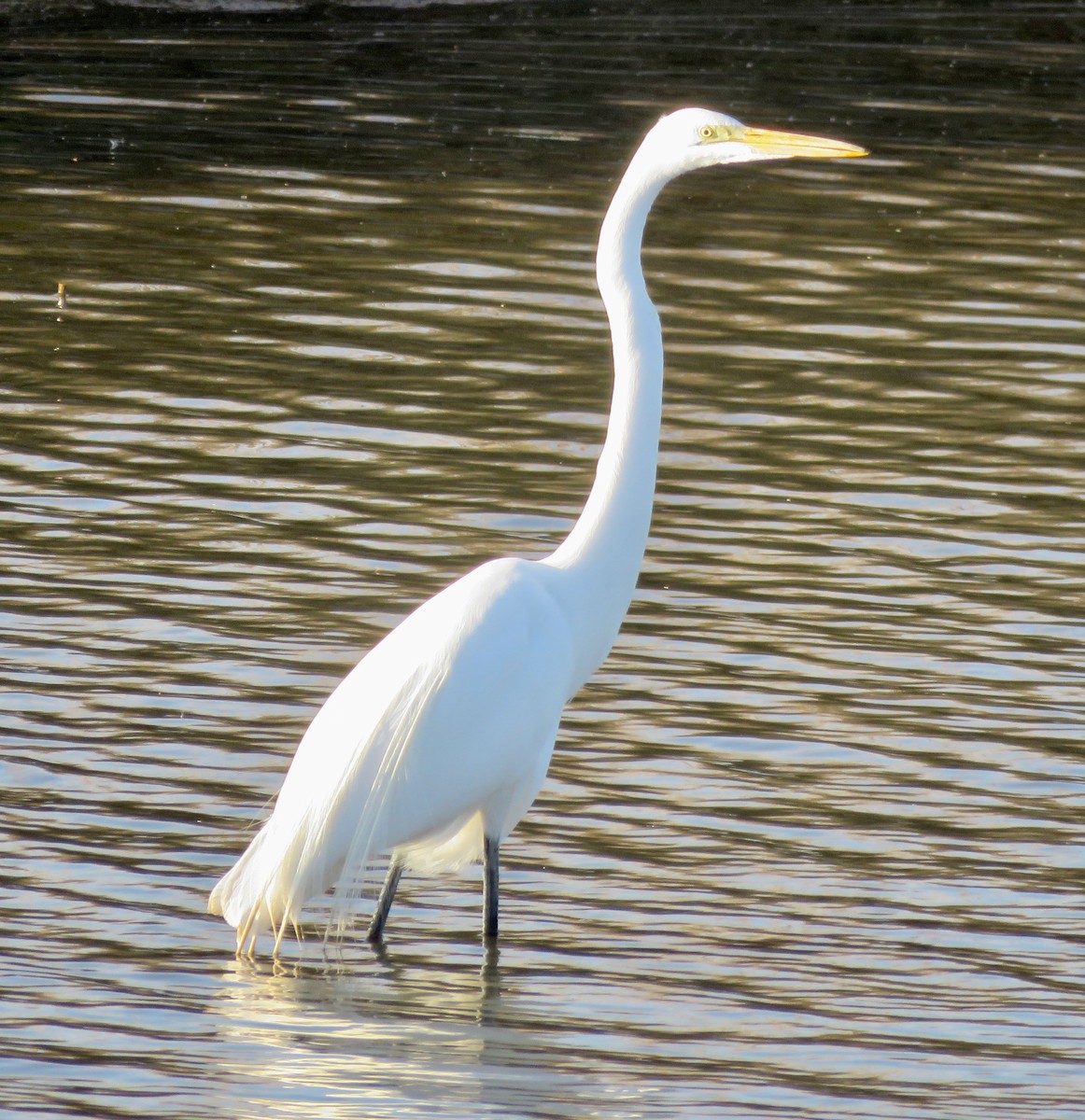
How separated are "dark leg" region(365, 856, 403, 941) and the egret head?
6.22 ft

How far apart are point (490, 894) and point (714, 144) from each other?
6.47ft

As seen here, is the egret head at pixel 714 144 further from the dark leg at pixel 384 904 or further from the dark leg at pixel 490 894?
the dark leg at pixel 384 904

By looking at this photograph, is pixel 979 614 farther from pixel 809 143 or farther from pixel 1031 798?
pixel 809 143

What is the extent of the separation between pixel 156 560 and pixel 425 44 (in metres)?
13.2

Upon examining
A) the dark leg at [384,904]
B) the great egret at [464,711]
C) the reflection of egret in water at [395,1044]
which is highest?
the great egret at [464,711]

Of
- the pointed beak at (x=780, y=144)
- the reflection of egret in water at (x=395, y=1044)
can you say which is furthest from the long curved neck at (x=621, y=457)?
the reflection of egret in water at (x=395, y=1044)

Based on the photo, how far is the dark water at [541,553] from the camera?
15.4 ft

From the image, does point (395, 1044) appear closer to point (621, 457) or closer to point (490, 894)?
point (490, 894)

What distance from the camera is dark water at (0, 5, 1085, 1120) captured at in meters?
4.68

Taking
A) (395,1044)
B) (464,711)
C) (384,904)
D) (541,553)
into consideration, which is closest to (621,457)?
(464,711)

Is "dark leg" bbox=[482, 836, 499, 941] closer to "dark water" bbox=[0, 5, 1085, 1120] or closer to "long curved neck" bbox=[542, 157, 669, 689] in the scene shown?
"dark water" bbox=[0, 5, 1085, 1120]

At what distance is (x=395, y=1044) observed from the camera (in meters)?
4.65

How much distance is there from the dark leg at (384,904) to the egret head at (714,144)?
1897 mm

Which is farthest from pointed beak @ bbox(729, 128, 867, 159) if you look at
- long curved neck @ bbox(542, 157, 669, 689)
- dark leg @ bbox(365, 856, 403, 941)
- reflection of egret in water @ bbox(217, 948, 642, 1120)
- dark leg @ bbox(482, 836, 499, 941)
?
reflection of egret in water @ bbox(217, 948, 642, 1120)
